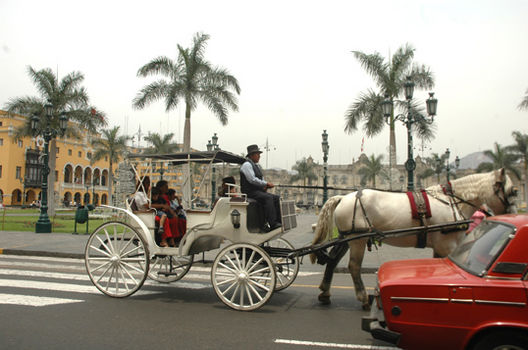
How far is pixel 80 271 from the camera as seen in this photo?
924 cm

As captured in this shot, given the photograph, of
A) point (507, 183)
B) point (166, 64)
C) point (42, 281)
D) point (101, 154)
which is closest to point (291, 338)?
point (507, 183)

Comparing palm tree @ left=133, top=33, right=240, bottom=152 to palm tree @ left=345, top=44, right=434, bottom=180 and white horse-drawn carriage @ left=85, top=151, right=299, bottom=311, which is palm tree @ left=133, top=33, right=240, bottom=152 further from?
white horse-drawn carriage @ left=85, top=151, right=299, bottom=311

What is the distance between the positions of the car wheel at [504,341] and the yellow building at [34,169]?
62.4 metres

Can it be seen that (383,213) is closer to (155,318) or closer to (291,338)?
(291,338)

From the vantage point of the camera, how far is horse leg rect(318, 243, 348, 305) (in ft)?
20.6

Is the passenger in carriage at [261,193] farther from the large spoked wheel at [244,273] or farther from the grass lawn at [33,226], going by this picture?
the grass lawn at [33,226]

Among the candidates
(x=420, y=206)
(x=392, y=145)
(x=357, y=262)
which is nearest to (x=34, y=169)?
(x=392, y=145)

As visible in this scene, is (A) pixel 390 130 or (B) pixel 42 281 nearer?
(B) pixel 42 281

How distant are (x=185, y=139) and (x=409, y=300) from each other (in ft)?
72.1

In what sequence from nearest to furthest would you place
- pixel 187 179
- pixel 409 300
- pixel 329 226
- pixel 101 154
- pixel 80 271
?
pixel 409 300 → pixel 329 226 → pixel 187 179 → pixel 80 271 → pixel 101 154

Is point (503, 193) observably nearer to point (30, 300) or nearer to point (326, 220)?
point (326, 220)

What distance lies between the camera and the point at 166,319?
538 centimetres

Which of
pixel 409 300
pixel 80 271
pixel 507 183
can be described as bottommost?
pixel 80 271

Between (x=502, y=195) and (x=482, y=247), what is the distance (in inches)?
98.7
